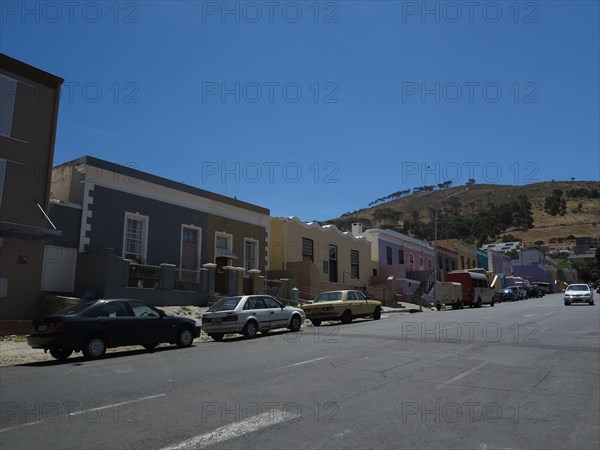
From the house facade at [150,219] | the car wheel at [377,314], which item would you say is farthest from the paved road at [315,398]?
the car wheel at [377,314]

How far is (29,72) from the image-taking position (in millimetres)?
19734

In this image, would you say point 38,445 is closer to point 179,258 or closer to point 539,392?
point 539,392

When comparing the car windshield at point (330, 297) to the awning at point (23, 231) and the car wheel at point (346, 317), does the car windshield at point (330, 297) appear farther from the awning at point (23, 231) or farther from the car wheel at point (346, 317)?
the awning at point (23, 231)

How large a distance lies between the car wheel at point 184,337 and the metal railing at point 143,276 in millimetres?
6113

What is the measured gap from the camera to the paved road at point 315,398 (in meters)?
6.09

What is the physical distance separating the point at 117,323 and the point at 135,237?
32.0 feet

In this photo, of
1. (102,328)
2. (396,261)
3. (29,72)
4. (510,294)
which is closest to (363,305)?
(102,328)

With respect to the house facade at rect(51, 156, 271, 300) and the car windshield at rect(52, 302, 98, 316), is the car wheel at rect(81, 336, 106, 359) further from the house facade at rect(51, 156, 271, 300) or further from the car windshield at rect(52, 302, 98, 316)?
the house facade at rect(51, 156, 271, 300)

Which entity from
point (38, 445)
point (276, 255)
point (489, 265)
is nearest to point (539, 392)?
point (38, 445)

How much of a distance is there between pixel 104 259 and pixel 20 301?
3.07 m

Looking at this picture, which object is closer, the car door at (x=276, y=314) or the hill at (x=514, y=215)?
the car door at (x=276, y=314)

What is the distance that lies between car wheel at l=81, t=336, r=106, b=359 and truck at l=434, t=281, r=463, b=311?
27.0 m

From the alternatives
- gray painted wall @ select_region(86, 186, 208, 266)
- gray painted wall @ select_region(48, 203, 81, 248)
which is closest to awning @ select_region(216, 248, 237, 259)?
gray painted wall @ select_region(86, 186, 208, 266)

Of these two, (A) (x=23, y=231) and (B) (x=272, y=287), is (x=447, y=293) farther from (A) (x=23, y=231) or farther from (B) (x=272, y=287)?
(A) (x=23, y=231)
